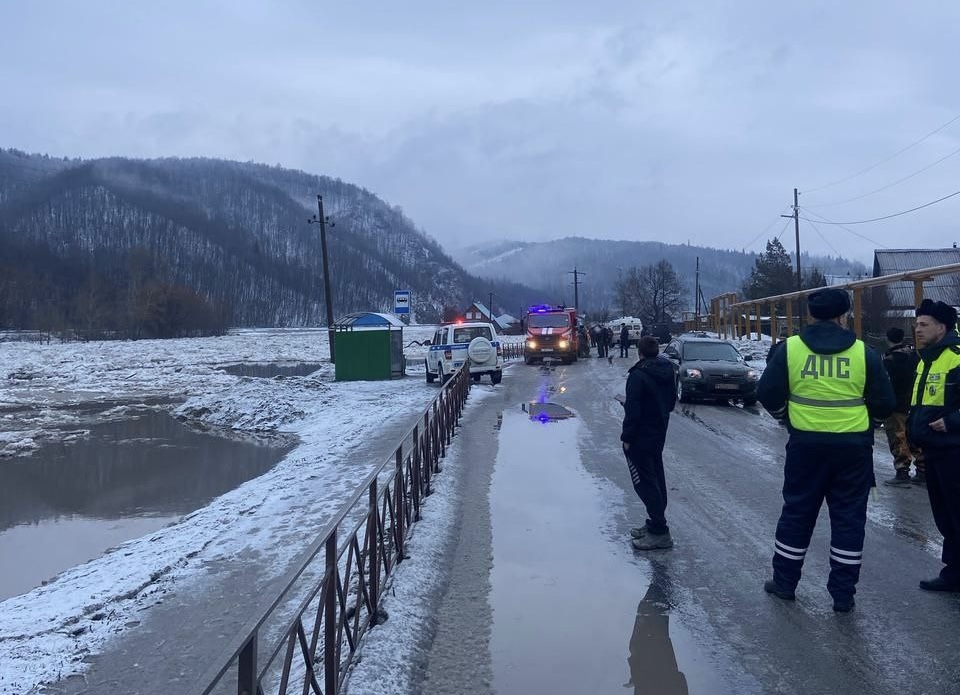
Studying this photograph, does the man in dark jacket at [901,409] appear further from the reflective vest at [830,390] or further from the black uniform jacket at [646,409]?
the reflective vest at [830,390]

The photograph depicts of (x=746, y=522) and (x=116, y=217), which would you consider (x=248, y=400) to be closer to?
(x=746, y=522)

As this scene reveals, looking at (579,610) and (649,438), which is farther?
(649,438)

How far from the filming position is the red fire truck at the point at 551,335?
33281 mm

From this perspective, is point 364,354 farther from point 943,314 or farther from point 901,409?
point 943,314

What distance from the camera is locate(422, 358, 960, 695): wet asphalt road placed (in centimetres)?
401

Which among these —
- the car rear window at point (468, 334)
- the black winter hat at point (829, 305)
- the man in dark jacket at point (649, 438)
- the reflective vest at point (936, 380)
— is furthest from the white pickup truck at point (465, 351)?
the black winter hat at point (829, 305)

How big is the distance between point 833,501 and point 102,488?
11.3 metres

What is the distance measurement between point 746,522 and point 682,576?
1.78m

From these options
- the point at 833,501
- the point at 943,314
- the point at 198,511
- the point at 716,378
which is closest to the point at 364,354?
the point at 716,378

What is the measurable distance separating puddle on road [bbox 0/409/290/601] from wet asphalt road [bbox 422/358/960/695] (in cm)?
467

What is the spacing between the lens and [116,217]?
162500 millimetres

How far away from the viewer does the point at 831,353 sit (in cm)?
471

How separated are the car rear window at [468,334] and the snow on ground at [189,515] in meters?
2.13

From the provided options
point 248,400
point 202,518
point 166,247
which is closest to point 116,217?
point 166,247
